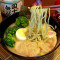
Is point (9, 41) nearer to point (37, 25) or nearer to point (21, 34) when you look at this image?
point (21, 34)

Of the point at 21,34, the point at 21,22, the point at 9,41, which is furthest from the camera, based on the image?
the point at 21,22

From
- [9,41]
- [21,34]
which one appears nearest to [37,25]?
[21,34]

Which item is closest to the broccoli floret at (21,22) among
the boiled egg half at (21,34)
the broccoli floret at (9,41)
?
the boiled egg half at (21,34)

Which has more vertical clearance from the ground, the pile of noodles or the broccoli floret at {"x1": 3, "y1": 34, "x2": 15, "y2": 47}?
the pile of noodles

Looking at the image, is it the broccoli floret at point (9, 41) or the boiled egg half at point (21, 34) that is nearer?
the broccoli floret at point (9, 41)

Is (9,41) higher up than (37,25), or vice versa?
(37,25)

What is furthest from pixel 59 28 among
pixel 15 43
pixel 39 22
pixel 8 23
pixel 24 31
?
pixel 8 23

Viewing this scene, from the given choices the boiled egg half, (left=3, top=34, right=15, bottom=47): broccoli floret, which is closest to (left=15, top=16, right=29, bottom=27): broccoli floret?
the boiled egg half

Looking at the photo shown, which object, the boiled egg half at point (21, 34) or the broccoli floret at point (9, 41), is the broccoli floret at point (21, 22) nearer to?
the boiled egg half at point (21, 34)

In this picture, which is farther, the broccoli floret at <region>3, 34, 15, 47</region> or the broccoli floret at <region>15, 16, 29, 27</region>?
the broccoli floret at <region>15, 16, 29, 27</region>

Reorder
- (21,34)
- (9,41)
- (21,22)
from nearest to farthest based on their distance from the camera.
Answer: (9,41) → (21,34) → (21,22)

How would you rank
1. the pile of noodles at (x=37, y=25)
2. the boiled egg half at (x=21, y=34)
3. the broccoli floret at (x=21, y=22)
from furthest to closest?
the broccoli floret at (x=21, y=22) < the boiled egg half at (x=21, y=34) < the pile of noodles at (x=37, y=25)

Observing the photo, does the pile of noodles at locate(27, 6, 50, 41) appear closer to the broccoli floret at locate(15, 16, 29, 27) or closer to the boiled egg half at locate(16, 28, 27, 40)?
the boiled egg half at locate(16, 28, 27, 40)
